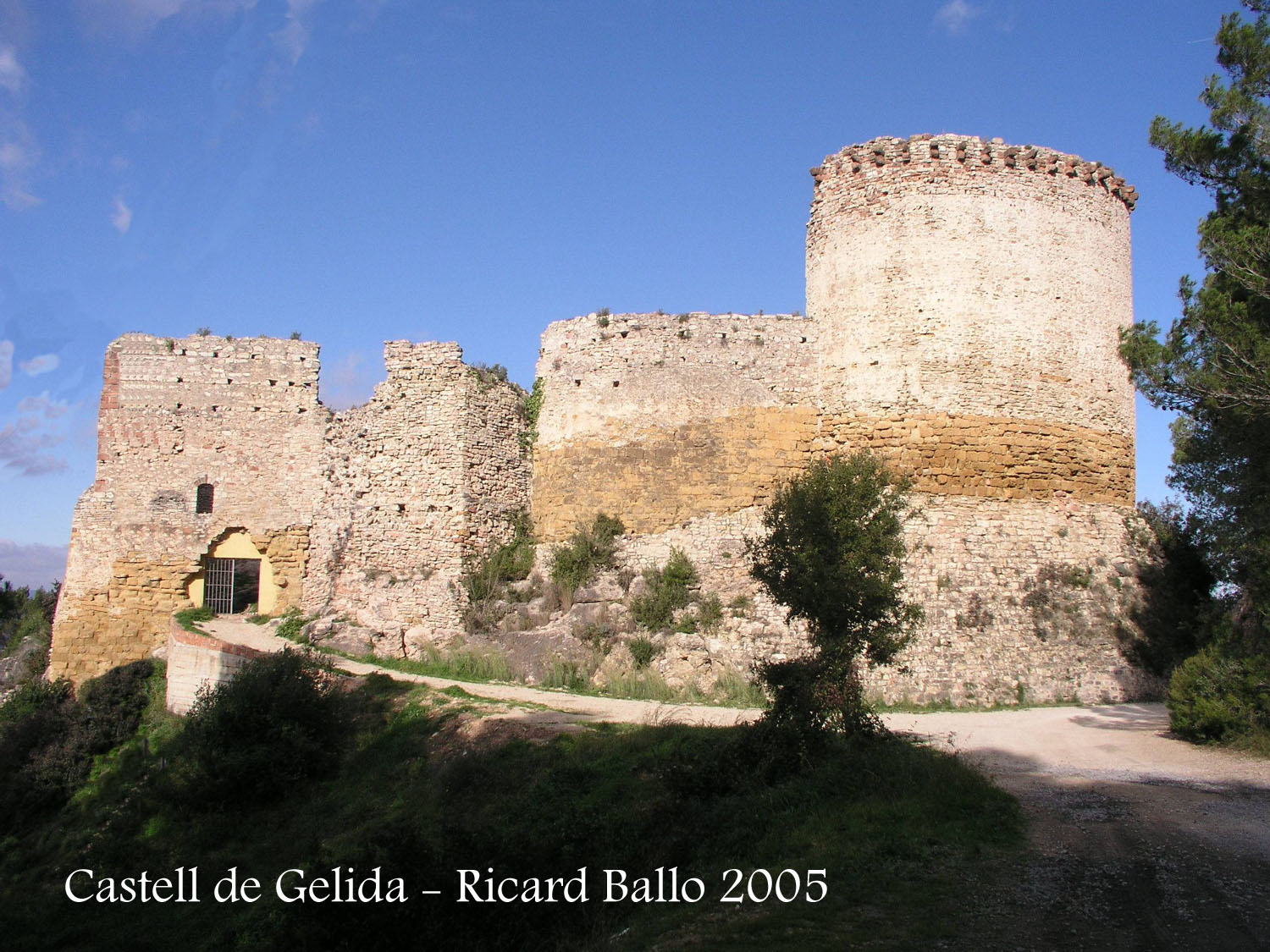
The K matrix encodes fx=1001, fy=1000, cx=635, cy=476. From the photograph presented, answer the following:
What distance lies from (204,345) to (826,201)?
14.1 m

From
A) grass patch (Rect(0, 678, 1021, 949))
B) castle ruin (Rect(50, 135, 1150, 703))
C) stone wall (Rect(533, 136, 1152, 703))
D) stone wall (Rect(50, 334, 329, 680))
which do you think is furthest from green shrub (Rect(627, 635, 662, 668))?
stone wall (Rect(50, 334, 329, 680))

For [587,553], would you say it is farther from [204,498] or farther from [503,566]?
[204,498]

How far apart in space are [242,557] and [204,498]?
161 cm

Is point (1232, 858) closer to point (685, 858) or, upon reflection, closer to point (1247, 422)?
point (685, 858)

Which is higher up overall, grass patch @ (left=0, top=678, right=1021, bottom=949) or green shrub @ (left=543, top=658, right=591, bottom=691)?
green shrub @ (left=543, top=658, right=591, bottom=691)

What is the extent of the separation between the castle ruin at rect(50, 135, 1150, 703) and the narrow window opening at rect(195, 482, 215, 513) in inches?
2.4

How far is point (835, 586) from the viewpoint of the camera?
37.9ft

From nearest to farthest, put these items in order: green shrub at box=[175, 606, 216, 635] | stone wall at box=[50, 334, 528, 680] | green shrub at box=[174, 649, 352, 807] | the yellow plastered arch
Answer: green shrub at box=[174, 649, 352, 807], stone wall at box=[50, 334, 528, 680], green shrub at box=[175, 606, 216, 635], the yellow plastered arch

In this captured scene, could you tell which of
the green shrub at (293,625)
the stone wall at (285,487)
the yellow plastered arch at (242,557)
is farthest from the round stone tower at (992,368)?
the yellow plastered arch at (242,557)

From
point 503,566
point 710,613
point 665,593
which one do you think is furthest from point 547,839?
point 503,566

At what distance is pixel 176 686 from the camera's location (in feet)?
65.0

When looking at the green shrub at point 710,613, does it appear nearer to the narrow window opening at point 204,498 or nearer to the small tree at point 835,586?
the small tree at point 835,586

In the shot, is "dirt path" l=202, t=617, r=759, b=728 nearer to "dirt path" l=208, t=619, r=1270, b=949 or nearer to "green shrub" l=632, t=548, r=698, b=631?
"dirt path" l=208, t=619, r=1270, b=949

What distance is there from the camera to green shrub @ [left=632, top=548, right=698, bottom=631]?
18344 millimetres
